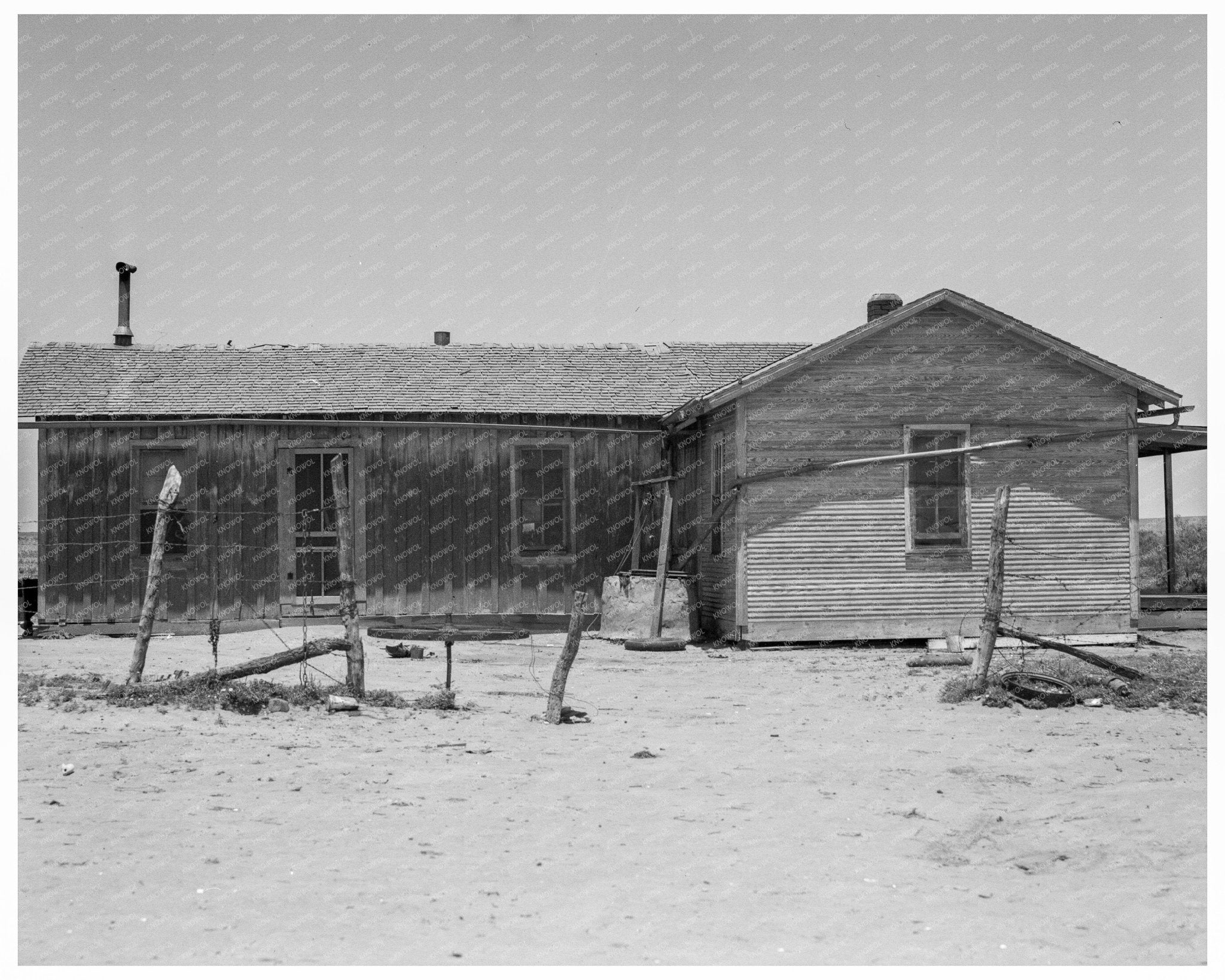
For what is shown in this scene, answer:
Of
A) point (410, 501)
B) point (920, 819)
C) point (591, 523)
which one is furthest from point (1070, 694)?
point (410, 501)

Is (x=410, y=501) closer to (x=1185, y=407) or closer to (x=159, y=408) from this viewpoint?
(x=159, y=408)

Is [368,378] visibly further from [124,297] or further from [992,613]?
[992,613]

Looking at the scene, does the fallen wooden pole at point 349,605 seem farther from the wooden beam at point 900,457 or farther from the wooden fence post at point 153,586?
the wooden beam at point 900,457

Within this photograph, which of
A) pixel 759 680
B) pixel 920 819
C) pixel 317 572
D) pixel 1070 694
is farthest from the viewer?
pixel 317 572

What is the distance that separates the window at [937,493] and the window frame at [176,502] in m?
10.6

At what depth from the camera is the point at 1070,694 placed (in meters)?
11.9

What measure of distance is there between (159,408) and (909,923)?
54.1 feet

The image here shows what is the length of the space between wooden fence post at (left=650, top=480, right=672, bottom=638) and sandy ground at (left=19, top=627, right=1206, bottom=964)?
6179 millimetres

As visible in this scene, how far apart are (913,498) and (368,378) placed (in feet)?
29.4

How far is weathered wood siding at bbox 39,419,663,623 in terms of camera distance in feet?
63.9

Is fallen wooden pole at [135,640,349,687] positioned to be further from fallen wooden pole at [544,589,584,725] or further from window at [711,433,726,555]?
window at [711,433,726,555]

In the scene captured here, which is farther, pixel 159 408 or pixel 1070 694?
pixel 159 408

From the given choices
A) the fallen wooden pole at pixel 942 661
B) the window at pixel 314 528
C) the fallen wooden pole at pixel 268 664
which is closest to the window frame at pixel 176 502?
the window at pixel 314 528

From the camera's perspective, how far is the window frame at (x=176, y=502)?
19547 millimetres
